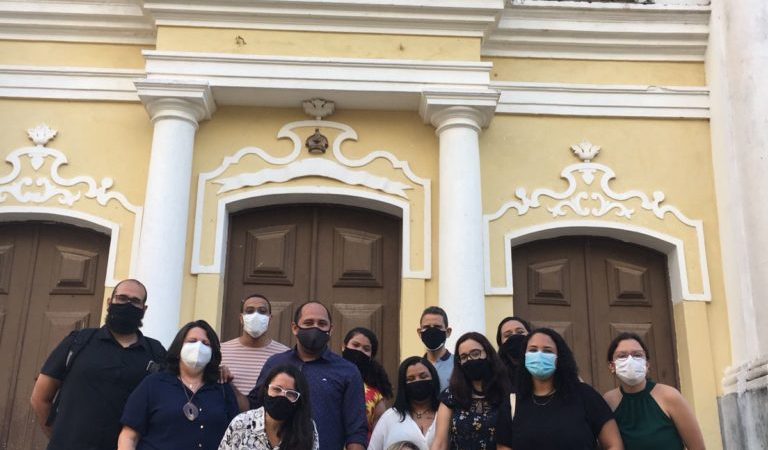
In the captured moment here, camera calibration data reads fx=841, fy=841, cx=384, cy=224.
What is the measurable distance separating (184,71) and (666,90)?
438 cm

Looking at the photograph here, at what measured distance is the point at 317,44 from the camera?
743 cm

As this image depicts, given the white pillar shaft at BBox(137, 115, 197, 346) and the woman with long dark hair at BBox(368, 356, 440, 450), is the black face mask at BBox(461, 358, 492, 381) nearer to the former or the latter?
the woman with long dark hair at BBox(368, 356, 440, 450)

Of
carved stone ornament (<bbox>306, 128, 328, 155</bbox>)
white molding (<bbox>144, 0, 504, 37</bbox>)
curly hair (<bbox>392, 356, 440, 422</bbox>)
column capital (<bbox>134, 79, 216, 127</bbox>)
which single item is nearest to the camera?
curly hair (<bbox>392, 356, 440, 422</bbox>)

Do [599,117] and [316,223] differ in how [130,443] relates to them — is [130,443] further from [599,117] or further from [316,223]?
[599,117]

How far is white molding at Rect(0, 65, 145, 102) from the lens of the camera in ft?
24.7

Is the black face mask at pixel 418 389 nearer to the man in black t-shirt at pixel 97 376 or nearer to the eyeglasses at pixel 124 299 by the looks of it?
the man in black t-shirt at pixel 97 376

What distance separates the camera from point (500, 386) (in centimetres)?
451

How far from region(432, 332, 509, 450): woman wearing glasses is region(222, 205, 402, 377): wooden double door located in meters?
2.67

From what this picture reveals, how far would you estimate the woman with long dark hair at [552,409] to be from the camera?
4.11 m

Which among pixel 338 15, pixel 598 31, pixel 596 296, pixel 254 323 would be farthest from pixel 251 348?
pixel 598 31

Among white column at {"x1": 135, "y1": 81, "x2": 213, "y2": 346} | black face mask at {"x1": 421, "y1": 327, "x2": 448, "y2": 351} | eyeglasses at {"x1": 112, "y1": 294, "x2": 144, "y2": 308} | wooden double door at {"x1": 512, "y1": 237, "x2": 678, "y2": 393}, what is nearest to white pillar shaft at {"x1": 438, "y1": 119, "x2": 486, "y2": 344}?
wooden double door at {"x1": 512, "y1": 237, "x2": 678, "y2": 393}

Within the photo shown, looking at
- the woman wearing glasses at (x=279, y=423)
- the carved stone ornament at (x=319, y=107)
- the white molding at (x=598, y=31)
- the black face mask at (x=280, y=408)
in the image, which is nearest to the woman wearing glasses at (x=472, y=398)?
the woman wearing glasses at (x=279, y=423)

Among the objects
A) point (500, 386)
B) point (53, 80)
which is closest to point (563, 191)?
point (500, 386)

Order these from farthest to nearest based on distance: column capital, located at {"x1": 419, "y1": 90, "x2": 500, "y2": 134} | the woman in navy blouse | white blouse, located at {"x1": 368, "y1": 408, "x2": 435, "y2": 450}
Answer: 1. column capital, located at {"x1": 419, "y1": 90, "x2": 500, "y2": 134}
2. white blouse, located at {"x1": 368, "y1": 408, "x2": 435, "y2": 450}
3. the woman in navy blouse
